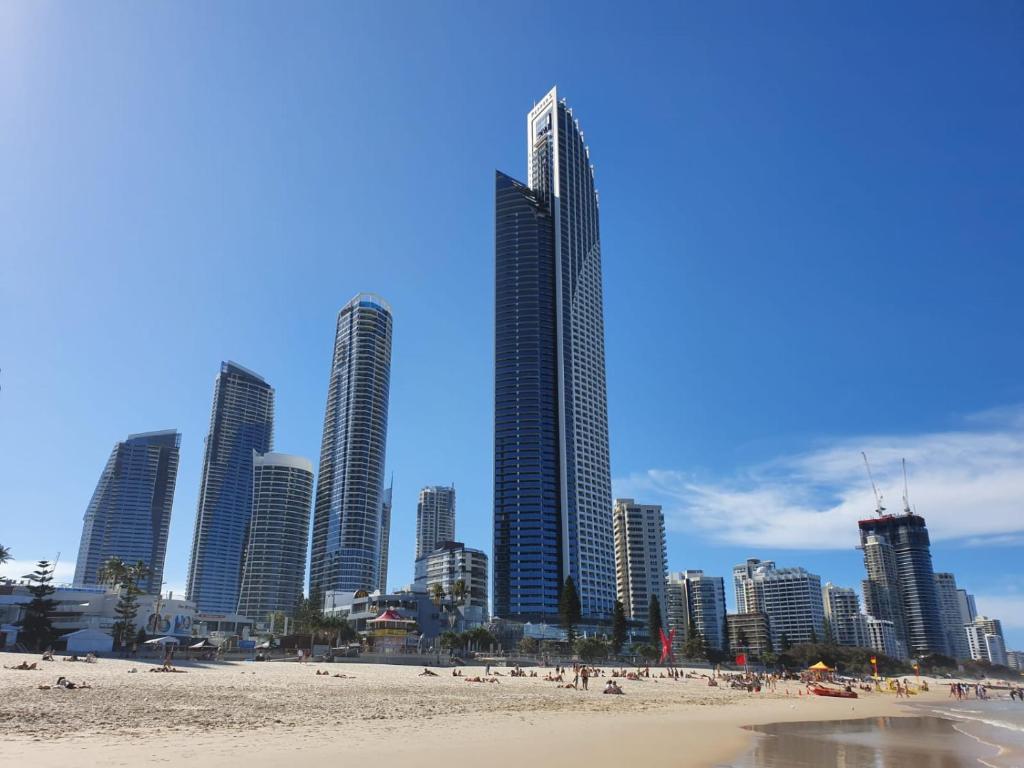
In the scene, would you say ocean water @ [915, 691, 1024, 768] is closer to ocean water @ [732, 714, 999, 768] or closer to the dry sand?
ocean water @ [732, 714, 999, 768]

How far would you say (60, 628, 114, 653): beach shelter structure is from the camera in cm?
6781

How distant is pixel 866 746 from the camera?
30.3 metres

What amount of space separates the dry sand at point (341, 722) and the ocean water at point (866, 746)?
1746 mm

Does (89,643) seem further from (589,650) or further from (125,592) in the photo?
(589,650)

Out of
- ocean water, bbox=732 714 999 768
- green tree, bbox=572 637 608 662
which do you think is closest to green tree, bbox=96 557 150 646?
green tree, bbox=572 637 608 662

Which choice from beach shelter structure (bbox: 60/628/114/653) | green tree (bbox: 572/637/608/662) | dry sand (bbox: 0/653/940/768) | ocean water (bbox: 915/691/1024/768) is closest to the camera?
dry sand (bbox: 0/653/940/768)

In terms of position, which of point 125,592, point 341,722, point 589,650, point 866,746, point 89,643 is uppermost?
point 125,592

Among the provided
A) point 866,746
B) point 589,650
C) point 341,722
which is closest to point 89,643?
point 341,722

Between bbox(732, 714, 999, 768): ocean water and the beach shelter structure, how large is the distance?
64.7 metres

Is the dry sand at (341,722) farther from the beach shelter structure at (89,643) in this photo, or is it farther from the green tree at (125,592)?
the green tree at (125,592)

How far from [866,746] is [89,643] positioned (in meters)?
70.7

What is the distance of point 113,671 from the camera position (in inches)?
1864

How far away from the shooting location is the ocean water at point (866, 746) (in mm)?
25531

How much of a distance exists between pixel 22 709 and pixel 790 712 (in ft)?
144
